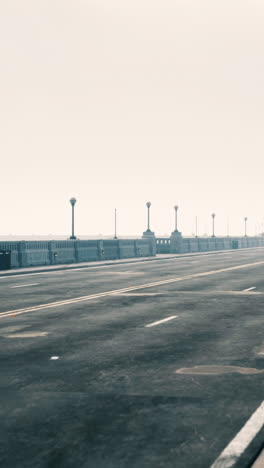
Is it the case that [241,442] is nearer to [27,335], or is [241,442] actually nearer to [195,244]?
[27,335]

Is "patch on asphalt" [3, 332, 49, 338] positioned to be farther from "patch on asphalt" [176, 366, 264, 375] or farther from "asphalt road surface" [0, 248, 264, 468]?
"patch on asphalt" [176, 366, 264, 375]

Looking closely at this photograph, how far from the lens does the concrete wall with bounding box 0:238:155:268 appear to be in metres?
36.2

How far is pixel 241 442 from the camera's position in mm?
6016

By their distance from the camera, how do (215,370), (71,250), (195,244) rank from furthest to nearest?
(195,244) < (71,250) < (215,370)

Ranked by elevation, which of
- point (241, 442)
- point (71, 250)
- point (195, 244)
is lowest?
point (241, 442)

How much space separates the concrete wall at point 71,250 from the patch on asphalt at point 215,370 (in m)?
27.1

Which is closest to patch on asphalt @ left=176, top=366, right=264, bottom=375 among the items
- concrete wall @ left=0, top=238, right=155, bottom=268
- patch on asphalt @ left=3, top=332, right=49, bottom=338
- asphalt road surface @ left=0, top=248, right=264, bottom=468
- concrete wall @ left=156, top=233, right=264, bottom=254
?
asphalt road surface @ left=0, top=248, right=264, bottom=468

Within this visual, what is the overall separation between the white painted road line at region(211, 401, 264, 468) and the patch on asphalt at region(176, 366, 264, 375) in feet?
6.38

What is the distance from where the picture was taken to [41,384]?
836 centimetres

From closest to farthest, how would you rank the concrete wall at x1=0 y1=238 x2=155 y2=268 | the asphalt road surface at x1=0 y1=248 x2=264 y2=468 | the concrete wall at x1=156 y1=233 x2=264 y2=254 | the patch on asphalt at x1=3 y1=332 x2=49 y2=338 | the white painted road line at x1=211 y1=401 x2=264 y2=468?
the white painted road line at x1=211 y1=401 x2=264 y2=468 < the asphalt road surface at x1=0 y1=248 x2=264 y2=468 < the patch on asphalt at x1=3 y1=332 x2=49 y2=338 < the concrete wall at x1=0 y1=238 x2=155 y2=268 < the concrete wall at x1=156 y1=233 x2=264 y2=254

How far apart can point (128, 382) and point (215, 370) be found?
1479 mm

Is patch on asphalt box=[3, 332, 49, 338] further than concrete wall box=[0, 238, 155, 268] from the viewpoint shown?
No

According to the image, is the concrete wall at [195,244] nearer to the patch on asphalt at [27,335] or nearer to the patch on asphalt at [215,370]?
the patch on asphalt at [27,335]

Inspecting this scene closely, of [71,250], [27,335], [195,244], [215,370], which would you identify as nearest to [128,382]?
[215,370]
